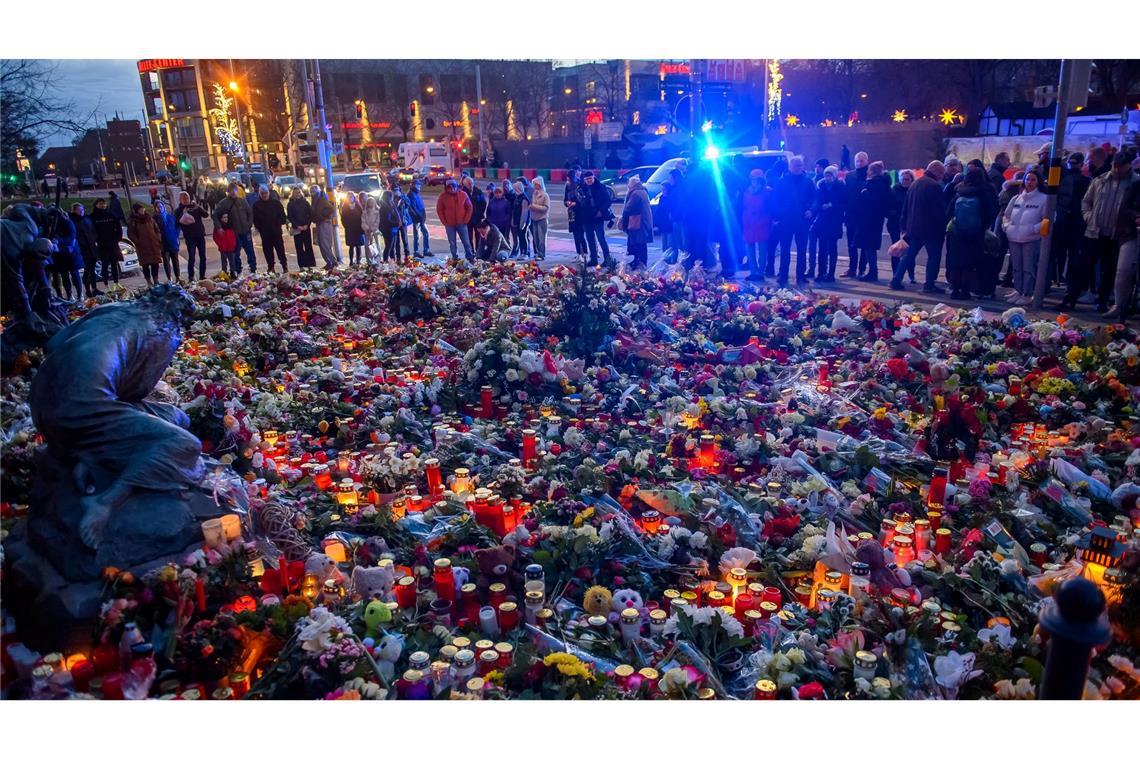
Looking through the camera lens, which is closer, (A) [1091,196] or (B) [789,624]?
(B) [789,624]

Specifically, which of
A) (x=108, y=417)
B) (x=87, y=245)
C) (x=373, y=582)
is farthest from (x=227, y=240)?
(x=373, y=582)

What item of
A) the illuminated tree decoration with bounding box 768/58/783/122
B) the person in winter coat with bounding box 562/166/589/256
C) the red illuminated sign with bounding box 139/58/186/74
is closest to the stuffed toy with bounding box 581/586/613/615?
the red illuminated sign with bounding box 139/58/186/74

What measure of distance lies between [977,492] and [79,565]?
203 inches

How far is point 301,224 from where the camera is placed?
1546cm

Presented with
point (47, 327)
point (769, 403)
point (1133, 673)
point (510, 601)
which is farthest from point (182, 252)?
point (1133, 673)

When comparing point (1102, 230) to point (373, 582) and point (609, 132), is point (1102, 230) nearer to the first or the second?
point (373, 582)

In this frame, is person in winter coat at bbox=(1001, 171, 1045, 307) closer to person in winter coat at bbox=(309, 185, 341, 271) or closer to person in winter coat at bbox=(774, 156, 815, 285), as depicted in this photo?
person in winter coat at bbox=(774, 156, 815, 285)

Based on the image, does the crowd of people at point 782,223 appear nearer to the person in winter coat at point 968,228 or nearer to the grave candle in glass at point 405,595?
the person in winter coat at point 968,228

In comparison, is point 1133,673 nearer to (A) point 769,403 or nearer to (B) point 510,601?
(B) point 510,601

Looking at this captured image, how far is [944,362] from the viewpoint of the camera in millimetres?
7621

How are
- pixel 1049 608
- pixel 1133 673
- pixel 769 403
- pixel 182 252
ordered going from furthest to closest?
pixel 182 252, pixel 769 403, pixel 1133 673, pixel 1049 608

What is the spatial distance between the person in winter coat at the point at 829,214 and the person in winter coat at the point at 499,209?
18.8 feet

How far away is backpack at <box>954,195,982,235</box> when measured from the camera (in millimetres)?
10531

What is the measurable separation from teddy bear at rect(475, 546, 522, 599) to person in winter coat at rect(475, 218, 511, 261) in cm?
1103
